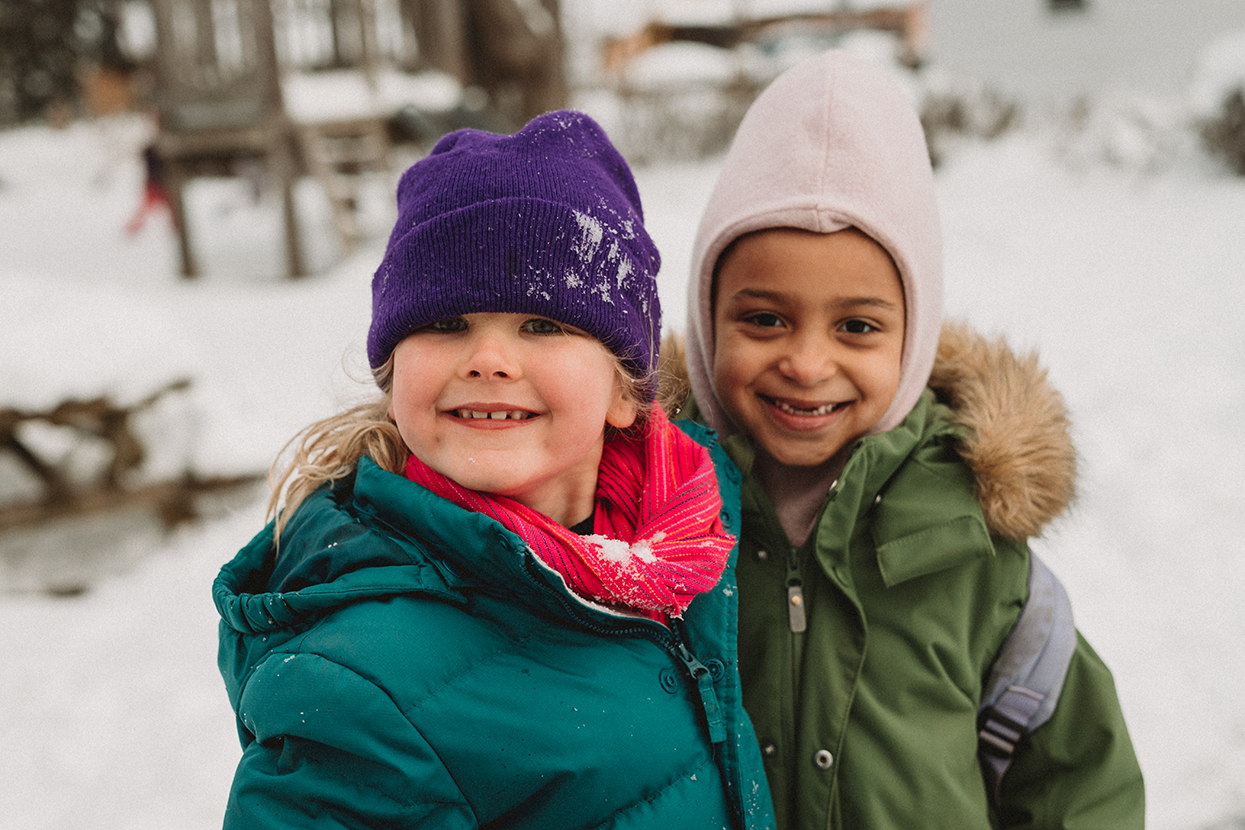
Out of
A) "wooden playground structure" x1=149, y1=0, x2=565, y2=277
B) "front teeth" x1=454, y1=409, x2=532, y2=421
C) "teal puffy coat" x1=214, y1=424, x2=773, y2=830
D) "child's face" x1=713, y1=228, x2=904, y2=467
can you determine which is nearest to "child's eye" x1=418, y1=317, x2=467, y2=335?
"front teeth" x1=454, y1=409, x2=532, y2=421

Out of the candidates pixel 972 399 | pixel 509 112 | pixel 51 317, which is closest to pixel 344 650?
pixel 972 399

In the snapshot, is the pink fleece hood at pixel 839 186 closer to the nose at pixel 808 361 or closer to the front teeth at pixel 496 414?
the nose at pixel 808 361

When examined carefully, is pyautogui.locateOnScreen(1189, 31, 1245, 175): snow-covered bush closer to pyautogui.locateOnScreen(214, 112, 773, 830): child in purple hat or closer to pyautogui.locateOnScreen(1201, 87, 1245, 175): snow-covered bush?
pyautogui.locateOnScreen(1201, 87, 1245, 175): snow-covered bush

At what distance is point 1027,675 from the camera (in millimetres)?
1521

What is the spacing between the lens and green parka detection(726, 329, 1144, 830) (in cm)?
148

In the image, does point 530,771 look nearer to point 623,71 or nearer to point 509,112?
point 509,112

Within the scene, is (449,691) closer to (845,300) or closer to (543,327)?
(543,327)

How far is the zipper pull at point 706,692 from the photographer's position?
1318 millimetres

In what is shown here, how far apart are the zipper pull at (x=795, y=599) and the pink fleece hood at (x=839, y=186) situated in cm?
31

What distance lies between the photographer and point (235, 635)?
1247 mm

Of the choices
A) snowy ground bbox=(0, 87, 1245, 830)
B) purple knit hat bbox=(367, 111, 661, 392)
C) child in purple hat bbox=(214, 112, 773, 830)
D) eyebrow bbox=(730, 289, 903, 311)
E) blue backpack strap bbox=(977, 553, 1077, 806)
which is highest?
purple knit hat bbox=(367, 111, 661, 392)

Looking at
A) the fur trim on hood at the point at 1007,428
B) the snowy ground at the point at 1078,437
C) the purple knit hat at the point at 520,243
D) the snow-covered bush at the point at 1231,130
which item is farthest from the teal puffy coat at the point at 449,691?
the snow-covered bush at the point at 1231,130

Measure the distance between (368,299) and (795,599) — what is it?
6720 millimetres

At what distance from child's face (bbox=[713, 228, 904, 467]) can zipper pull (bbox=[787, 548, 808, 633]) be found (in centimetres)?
20
